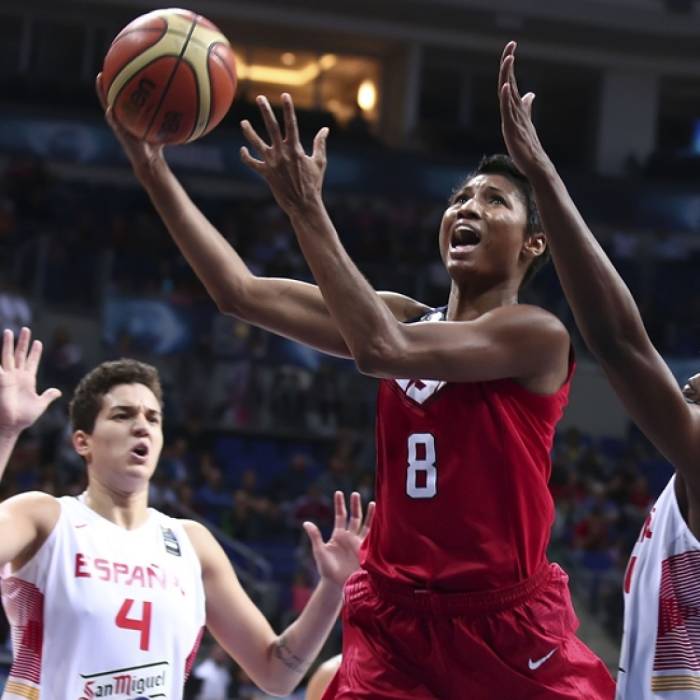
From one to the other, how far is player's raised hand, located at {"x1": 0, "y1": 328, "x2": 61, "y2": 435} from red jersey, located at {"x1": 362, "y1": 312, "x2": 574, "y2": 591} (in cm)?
92

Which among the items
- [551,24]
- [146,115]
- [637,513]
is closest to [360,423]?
[637,513]

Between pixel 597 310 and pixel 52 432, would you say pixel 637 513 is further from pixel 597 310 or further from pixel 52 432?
pixel 597 310

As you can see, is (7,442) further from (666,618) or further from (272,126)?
(666,618)

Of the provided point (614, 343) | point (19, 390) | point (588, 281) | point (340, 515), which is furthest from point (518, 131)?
point (340, 515)

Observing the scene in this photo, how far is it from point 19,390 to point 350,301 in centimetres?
97

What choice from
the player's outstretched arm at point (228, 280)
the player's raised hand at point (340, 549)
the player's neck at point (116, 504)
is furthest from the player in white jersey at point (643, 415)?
the player's neck at point (116, 504)

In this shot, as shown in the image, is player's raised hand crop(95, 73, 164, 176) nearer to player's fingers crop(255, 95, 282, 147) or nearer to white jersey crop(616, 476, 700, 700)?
player's fingers crop(255, 95, 282, 147)

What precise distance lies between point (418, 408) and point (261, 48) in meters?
17.2

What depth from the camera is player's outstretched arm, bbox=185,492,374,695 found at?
13.0ft

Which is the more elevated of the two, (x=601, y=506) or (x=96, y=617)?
(x=601, y=506)

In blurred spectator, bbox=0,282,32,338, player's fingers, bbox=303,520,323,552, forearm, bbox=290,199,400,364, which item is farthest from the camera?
blurred spectator, bbox=0,282,32,338

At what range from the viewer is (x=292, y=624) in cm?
404

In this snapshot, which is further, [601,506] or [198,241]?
[601,506]

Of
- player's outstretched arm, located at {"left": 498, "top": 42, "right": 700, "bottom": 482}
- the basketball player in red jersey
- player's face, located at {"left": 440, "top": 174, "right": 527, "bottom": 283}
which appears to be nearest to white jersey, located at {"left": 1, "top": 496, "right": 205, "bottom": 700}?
the basketball player in red jersey
